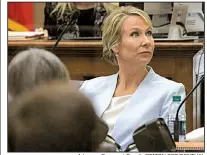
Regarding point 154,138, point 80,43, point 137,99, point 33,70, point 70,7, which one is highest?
point 70,7

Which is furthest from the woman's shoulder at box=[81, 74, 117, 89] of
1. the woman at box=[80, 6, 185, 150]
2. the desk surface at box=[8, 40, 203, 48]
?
the desk surface at box=[8, 40, 203, 48]

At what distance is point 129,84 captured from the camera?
2.17 meters

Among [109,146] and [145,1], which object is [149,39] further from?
[109,146]

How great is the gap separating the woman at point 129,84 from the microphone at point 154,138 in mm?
21

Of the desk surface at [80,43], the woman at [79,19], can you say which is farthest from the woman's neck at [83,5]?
the desk surface at [80,43]

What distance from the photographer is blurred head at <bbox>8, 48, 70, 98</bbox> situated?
2104 millimetres

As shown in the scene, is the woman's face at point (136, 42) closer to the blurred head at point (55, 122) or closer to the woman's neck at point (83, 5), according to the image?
the woman's neck at point (83, 5)

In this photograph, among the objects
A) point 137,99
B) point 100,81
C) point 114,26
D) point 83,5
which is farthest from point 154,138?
point 83,5

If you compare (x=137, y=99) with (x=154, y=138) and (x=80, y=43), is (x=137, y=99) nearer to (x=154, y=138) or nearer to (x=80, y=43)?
(x=154, y=138)

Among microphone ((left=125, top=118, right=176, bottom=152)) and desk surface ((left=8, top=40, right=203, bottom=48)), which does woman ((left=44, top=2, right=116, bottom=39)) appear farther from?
microphone ((left=125, top=118, right=176, bottom=152))

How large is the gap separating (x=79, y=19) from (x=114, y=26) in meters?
0.14

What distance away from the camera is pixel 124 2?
2143mm

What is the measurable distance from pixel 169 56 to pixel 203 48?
0.44 feet

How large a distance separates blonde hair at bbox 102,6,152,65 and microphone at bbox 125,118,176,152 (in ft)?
0.91
